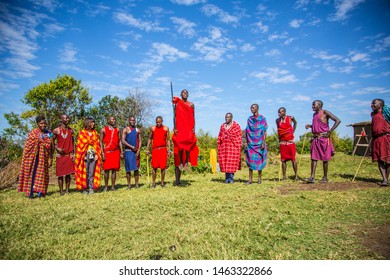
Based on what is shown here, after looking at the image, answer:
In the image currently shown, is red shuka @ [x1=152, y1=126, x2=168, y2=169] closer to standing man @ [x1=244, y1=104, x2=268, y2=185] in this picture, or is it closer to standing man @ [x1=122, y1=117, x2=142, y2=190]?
standing man @ [x1=122, y1=117, x2=142, y2=190]

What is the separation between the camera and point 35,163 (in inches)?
271

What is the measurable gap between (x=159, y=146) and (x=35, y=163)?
3.29 m

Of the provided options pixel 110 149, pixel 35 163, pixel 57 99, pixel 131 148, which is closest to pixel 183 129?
pixel 131 148

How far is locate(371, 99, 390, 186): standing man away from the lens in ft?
21.7

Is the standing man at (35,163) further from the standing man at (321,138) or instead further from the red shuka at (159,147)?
the standing man at (321,138)

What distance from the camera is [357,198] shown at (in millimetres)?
4879

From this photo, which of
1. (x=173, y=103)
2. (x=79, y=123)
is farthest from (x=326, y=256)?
(x=79, y=123)

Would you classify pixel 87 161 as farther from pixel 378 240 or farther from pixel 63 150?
pixel 378 240

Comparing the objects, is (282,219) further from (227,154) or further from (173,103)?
(173,103)

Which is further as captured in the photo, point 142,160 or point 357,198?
point 142,160

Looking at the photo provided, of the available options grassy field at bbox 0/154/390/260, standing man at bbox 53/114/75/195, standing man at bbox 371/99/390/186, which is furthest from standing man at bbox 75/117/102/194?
standing man at bbox 371/99/390/186

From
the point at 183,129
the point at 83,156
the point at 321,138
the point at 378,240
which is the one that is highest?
the point at 183,129

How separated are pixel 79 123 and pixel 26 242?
19611 mm

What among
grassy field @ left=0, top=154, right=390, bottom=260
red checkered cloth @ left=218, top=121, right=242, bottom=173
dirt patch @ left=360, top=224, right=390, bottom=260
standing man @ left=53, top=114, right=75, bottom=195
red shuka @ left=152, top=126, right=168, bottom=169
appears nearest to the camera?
dirt patch @ left=360, top=224, right=390, bottom=260
